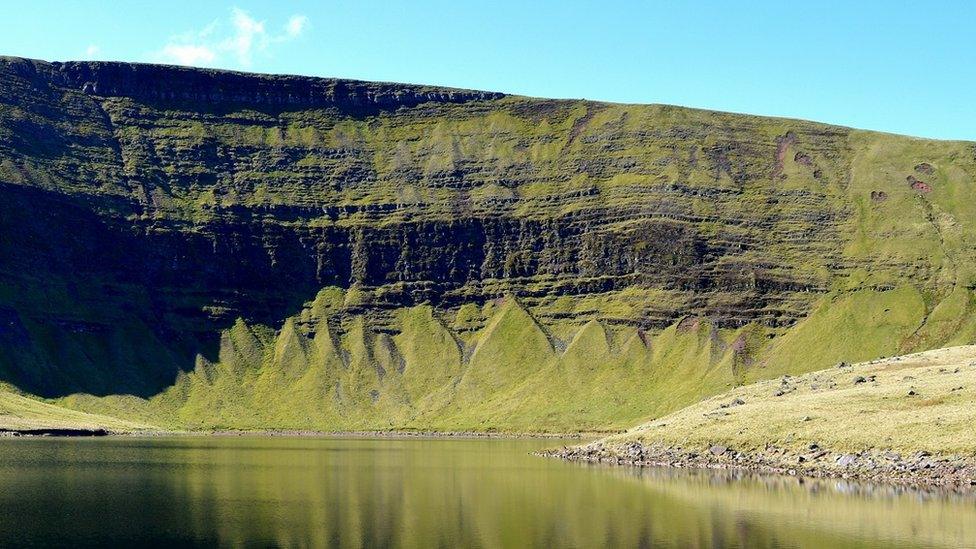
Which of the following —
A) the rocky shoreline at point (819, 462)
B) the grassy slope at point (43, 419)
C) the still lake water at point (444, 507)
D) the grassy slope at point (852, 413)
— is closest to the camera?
the still lake water at point (444, 507)

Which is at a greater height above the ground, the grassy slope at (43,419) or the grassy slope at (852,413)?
the grassy slope at (852,413)

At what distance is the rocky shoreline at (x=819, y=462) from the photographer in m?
86.9

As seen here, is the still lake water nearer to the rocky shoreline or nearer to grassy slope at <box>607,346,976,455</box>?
the rocky shoreline

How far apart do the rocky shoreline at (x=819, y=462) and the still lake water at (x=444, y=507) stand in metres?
5.56

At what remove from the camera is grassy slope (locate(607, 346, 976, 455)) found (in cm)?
9569

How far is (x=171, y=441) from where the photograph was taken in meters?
165

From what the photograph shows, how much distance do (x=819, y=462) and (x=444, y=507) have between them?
3976 cm

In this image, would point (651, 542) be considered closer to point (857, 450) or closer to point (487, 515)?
point (487, 515)

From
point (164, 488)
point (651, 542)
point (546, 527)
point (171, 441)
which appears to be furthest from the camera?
point (171, 441)

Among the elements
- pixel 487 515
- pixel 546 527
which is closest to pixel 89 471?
pixel 487 515

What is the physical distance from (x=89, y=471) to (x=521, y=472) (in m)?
38.4

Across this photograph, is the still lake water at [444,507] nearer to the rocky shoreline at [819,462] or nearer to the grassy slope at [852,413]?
the rocky shoreline at [819,462]

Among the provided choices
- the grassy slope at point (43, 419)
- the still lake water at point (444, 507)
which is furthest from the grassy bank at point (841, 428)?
the grassy slope at point (43, 419)

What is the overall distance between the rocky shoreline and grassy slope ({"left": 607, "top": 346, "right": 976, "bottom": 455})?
1.03 metres
